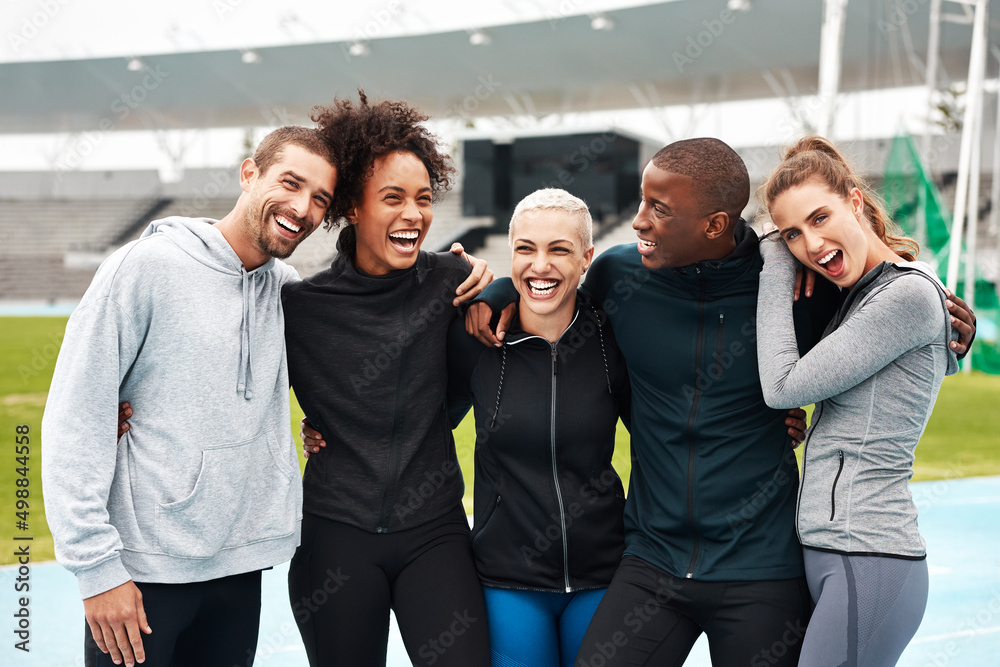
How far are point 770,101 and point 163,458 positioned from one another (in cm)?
3841

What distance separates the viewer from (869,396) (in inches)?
93.2

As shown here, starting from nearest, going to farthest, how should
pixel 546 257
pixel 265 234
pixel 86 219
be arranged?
1. pixel 265 234
2. pixel 546 257
3. pixel 86 219

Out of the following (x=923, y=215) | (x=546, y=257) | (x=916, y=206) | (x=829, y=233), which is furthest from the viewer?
→ (x=916, y=206)

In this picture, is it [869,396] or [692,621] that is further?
[692,621]

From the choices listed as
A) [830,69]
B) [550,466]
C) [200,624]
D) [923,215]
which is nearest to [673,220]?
[550,466]

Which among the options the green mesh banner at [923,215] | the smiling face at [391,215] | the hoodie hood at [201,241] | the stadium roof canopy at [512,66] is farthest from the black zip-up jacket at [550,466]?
the stadium roof canopy at [512,66]

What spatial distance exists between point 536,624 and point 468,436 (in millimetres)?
7390

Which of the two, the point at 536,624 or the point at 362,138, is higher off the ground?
the point at 362,138

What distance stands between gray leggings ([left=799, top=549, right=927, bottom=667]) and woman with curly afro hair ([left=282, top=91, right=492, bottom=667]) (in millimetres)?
1046

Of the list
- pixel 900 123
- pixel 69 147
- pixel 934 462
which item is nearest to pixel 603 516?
pixel 934 462

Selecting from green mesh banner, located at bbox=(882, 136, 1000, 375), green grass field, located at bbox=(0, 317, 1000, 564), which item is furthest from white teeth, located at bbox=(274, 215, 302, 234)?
green mesh banner, located at bbox=(882, 136, 1000, 375)

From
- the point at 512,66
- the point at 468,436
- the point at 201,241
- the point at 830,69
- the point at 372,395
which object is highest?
the point at 512,66

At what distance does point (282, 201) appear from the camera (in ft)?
8.84

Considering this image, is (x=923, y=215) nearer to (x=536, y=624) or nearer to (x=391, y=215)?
(x=391, y=215)
